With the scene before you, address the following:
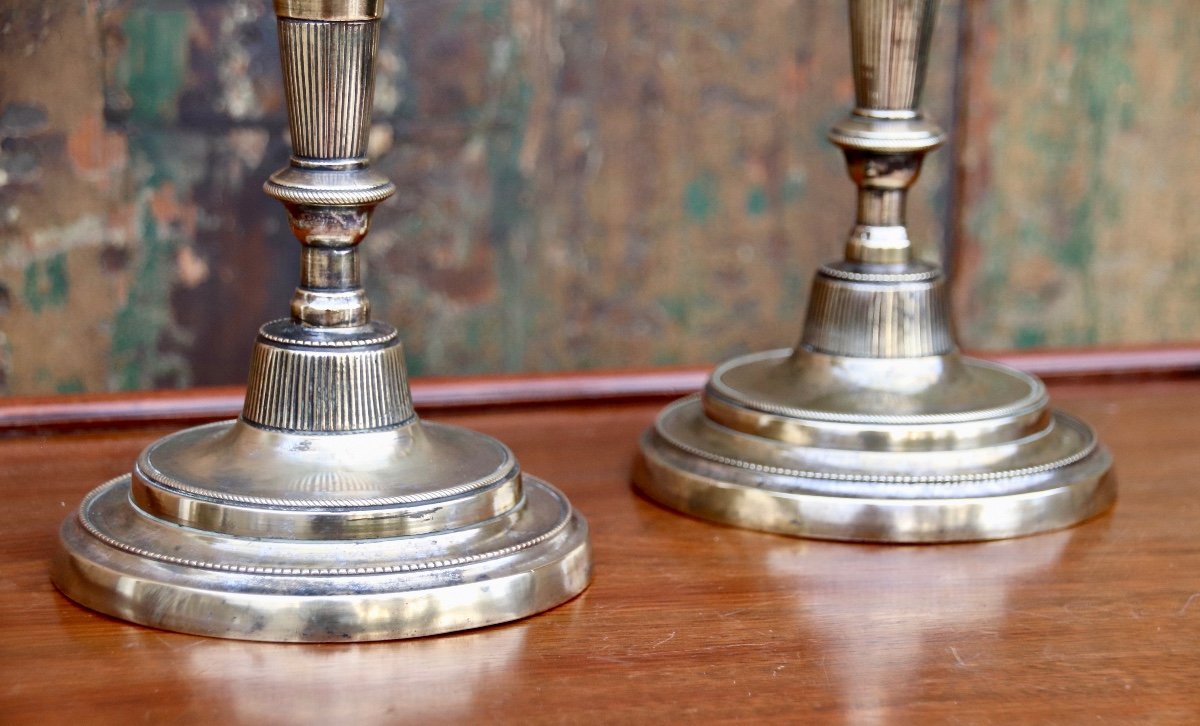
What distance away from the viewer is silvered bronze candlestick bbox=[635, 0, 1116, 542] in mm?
763

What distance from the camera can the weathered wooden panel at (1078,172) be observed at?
4.20ft

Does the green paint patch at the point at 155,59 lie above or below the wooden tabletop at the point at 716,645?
above

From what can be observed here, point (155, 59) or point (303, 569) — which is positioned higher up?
point (155, 59)

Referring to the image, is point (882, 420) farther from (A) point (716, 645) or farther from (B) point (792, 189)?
(B) point (792, 189)

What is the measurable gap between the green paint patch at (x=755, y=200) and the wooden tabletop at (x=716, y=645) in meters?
0.48

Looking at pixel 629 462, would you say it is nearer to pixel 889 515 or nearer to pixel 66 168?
pixel 889 515

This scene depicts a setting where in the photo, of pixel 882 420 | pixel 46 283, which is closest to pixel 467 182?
pixel 46 283

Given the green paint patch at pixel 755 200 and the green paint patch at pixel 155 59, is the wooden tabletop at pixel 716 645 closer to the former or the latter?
the green paint patch at pixel 155 59

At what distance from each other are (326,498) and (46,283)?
1.79ft

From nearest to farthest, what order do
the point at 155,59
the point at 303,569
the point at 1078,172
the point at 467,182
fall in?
the point at 303,569, the point at 155,59, the point at 467,182, the point at 1078,172

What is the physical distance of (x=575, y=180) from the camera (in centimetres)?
120

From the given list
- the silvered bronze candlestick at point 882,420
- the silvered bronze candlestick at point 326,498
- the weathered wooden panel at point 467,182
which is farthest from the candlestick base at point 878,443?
the weathered wooden panel at point 467,182

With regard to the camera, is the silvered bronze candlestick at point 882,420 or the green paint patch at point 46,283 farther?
the green paint patch at point 46,283

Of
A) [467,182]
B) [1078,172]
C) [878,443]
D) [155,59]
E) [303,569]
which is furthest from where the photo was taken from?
[1078,172]
